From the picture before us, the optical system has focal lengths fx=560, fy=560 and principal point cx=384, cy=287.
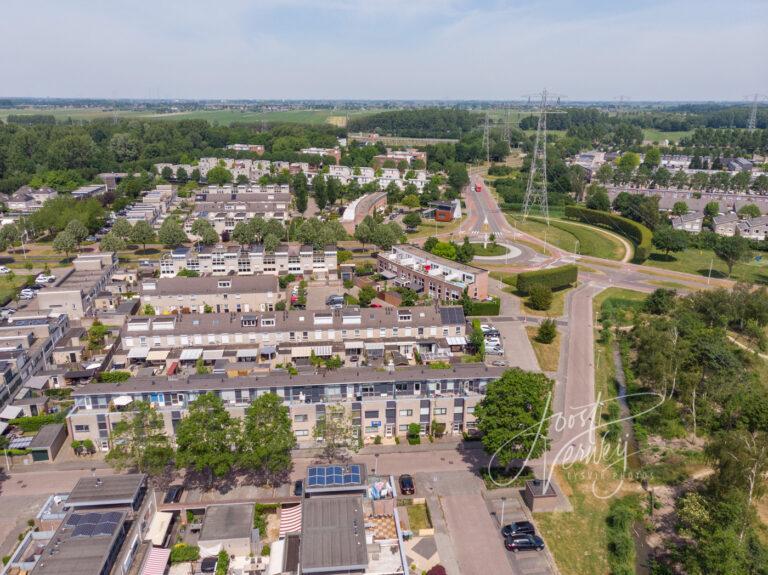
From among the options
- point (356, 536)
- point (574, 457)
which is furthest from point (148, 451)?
A: point (574, 457)

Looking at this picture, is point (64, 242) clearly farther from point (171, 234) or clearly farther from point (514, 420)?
point (514, 420)

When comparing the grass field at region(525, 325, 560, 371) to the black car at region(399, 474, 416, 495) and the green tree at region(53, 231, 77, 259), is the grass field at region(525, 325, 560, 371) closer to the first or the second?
the black car at region(399, 474, 416, 495)

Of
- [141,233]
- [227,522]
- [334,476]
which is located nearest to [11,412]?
[227,522]

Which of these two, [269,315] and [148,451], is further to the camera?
[269,315]

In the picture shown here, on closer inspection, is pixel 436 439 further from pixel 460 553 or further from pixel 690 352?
pixel 690 352

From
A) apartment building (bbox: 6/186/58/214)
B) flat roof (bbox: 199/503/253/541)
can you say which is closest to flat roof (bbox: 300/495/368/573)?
flat roof (bbox: 199/503/253/541)

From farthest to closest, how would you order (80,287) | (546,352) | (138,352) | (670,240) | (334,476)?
(670,240), (80,287), (546,352), (138,352), (334,476)
